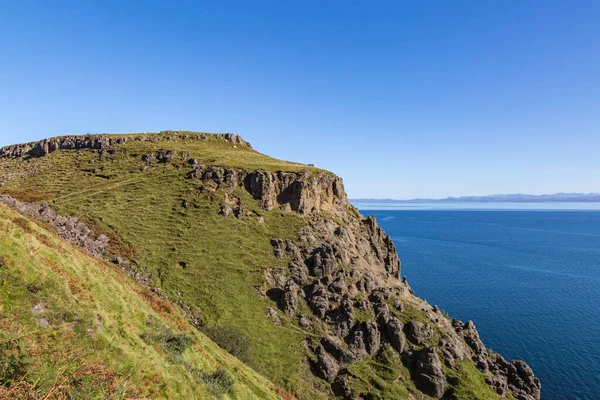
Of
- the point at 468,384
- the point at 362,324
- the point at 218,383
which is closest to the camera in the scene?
the point at 218,383

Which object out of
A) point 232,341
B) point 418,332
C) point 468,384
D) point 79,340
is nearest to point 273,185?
point 232,341

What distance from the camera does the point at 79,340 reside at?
19.0 m

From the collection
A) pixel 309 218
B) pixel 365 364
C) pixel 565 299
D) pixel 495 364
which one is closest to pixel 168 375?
pixel 365 364

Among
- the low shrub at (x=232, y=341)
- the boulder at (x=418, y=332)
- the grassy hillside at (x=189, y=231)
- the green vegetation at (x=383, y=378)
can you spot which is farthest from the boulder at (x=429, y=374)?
the low shrub at (x=232, y=341)

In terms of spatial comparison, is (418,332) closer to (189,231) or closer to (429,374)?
(429,374)

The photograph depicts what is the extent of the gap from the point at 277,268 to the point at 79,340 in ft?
188

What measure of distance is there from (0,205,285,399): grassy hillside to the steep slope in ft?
91.1

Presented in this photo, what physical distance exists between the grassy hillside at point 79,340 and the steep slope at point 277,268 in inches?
1094

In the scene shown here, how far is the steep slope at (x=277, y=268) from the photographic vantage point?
60438 millimetres

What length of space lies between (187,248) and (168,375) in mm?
55766

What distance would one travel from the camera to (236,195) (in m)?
93.8

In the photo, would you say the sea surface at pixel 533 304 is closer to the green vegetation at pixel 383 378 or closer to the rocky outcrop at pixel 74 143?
the green vegetation at pixel 383 378

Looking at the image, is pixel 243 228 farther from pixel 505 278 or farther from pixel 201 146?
pixel 505 278

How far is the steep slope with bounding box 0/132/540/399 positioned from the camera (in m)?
60.4
